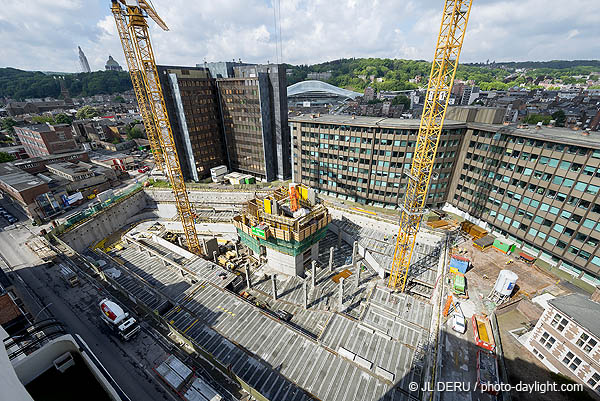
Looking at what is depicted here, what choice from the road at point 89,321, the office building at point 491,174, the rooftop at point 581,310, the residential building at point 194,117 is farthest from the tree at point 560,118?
the road at point 89,321

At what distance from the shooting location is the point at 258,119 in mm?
80625

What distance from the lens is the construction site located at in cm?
3278

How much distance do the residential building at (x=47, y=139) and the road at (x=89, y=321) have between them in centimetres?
6529

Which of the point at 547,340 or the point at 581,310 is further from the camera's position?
the point at 547,340

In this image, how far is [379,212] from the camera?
6581 centimetres

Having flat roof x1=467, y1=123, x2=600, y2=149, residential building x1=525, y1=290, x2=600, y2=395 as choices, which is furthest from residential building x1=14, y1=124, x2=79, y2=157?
residential building x1=525, y1=290, x2=600, y2=395

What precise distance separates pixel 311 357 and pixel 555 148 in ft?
191

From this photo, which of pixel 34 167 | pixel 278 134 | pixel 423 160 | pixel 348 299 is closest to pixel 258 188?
pixel 278 134

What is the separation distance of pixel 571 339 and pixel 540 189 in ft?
104

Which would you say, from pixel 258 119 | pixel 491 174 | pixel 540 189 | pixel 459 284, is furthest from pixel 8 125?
pixel 540 189

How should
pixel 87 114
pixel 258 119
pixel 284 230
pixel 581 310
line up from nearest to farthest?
1. pixel 581 310
2. pixel 284 230
3. pixel 258 119
4. pixel 87 114

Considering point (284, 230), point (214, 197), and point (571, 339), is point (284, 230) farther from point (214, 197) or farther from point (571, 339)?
point (214, 197)

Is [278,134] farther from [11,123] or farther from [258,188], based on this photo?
[11,123]

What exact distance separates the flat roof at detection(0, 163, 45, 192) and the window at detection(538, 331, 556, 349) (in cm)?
11503
